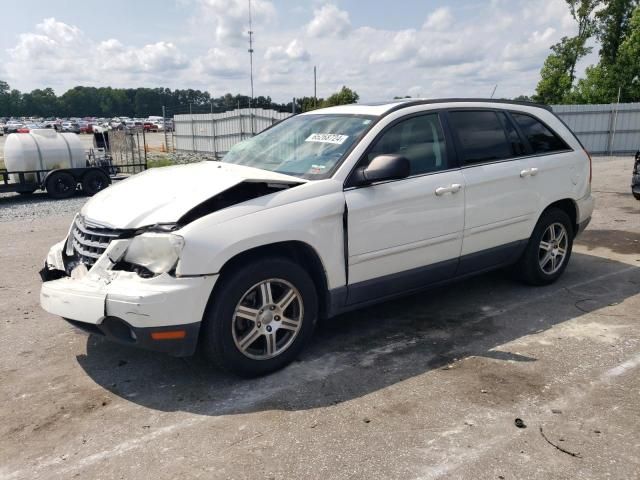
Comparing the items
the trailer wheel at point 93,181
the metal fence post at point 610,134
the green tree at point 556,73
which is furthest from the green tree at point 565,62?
the trailer wheel at point 93,181

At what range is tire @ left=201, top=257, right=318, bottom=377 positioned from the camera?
11.1 ft

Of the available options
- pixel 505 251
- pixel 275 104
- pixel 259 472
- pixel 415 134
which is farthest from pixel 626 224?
pixel 275 104

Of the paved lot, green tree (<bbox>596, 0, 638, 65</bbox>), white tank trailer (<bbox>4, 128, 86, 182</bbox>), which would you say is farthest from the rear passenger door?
green tree (<bbox>596, 0, 638, 65</bbox>)

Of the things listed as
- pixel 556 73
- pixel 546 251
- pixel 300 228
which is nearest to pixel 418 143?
pixel 300 228

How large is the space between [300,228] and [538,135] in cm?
299

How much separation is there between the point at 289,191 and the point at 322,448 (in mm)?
1654

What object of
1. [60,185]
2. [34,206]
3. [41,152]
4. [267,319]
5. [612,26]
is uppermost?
[612,26]

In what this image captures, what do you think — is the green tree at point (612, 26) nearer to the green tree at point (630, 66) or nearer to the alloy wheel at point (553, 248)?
the green tree at point (630, 66)

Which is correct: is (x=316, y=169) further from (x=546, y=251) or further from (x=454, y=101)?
(x=546, y=251)

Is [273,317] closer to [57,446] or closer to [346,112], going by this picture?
[57,446]

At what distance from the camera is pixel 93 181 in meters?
14.6

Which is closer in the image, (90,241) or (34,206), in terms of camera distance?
(90,241)

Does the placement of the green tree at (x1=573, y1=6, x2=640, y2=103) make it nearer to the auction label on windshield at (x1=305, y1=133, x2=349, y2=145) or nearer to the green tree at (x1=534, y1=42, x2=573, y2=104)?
the green tree at (x1=534, y1=42, x2=573, y2=104)

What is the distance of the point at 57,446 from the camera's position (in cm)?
296
